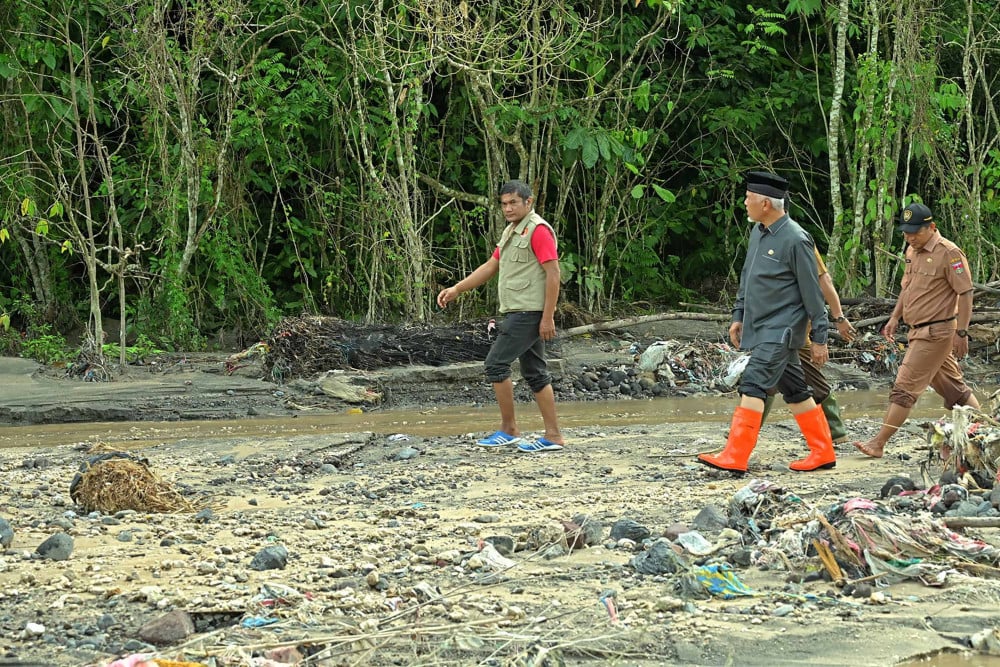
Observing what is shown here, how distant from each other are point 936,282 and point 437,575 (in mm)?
4637

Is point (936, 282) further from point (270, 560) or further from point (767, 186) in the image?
point (270, 560)

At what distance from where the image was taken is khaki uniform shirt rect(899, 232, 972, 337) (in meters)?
8.30

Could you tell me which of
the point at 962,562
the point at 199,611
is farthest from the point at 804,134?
the point at 199,611

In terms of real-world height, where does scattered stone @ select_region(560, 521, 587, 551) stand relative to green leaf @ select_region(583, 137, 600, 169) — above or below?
below

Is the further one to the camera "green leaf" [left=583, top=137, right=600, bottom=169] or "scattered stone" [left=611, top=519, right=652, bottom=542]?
"green leaf" [left=583, top=137, right=600, bottom=169]

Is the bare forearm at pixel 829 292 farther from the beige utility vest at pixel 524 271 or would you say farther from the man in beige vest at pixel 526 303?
the beige utility vest at pixel 524 271

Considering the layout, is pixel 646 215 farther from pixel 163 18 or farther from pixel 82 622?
pixel 82 622

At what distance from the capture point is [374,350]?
1297 centimetres

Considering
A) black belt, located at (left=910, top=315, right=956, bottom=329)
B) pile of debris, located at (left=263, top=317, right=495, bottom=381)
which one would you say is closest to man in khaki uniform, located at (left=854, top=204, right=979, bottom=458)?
black belt, located at (left=910, top=315, right=956, bottom=329)

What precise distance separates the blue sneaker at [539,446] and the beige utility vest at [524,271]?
3.08ft

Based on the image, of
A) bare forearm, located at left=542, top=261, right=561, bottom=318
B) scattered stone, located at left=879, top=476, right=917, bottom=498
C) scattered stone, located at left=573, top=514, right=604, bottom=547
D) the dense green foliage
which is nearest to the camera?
scattered stone, located at left=573, top=514, right=604, bottom=547

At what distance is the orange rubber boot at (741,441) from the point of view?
7418 millimetres

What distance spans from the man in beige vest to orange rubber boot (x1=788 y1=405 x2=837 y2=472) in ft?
6.13

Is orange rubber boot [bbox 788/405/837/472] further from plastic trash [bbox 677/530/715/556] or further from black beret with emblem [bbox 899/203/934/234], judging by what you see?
plastic trash [bbox 677/530/715/556]
